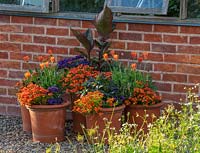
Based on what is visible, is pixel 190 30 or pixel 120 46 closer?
pixel 190 30

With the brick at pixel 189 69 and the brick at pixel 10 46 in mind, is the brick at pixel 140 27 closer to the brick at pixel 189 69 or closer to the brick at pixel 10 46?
the brick at pixel 189 69

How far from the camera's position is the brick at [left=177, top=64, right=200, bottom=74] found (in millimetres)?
5973

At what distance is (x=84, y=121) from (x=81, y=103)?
49 centimetres

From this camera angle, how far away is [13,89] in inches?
260

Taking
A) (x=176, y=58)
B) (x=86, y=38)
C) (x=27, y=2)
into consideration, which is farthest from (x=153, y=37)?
(x=27, y=2)

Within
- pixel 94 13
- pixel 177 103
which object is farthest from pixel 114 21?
pixel 177 103

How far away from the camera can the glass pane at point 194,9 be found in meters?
5.97

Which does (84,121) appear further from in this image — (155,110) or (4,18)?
(4,18)

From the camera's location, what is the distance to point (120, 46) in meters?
6.20

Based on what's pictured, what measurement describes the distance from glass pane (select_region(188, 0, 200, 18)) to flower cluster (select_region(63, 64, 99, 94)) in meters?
1.15

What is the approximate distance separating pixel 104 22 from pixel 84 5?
0.63 m

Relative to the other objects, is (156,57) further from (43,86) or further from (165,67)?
(43,86)

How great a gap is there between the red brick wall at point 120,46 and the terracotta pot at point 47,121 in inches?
38.7

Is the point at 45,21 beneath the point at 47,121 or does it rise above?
above
